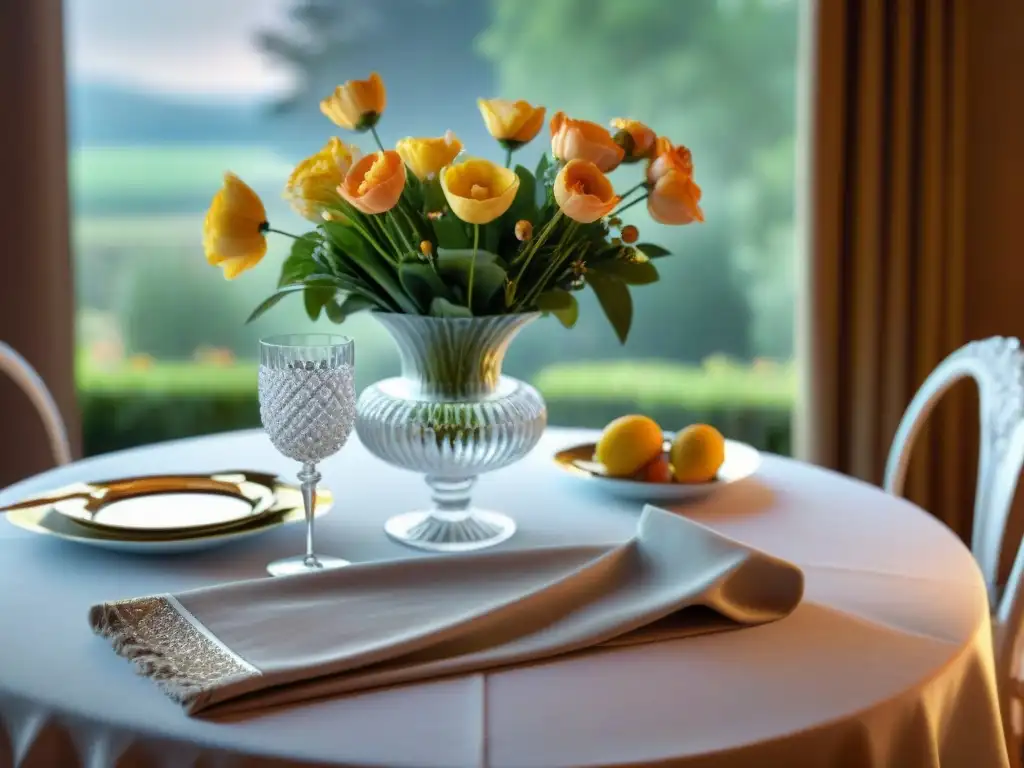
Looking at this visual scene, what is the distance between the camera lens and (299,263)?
1432 mm

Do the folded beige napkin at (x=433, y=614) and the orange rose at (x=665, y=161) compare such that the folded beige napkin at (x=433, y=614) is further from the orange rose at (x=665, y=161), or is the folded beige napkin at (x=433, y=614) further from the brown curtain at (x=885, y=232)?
the brown curtain at (x=885, y=232)

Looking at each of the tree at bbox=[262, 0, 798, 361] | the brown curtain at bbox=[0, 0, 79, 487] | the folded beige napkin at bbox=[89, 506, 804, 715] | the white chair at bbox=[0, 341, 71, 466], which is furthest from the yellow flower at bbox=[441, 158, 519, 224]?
the brown curtain at bbox=[0, 0, 79, 487]

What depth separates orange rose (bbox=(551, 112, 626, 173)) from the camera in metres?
1.26

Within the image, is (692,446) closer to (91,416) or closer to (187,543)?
(187,543)

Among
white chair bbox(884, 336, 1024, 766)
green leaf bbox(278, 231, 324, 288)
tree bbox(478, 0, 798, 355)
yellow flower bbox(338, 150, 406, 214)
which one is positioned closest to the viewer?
yellow flower bbox(338, 150, 406, 214)

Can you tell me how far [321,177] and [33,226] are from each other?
6.36ft

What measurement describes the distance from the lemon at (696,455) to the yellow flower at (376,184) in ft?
1.80

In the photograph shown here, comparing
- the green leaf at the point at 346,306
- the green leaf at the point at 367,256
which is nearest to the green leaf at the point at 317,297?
the green leaf at the point at 346,306

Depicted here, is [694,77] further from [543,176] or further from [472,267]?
[472,267]

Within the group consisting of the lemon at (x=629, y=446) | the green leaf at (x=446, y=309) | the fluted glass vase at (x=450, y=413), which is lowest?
the lemon at (x=629, y=446)

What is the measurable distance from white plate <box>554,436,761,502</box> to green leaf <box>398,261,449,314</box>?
371 millimetres

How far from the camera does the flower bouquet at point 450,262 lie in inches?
51.7

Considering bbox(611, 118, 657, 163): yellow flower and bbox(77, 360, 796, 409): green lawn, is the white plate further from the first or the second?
bbox(77, 360, 796, 409): green lawn

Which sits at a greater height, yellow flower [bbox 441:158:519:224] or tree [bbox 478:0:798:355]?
tree [bbox 478:0:798:355]
